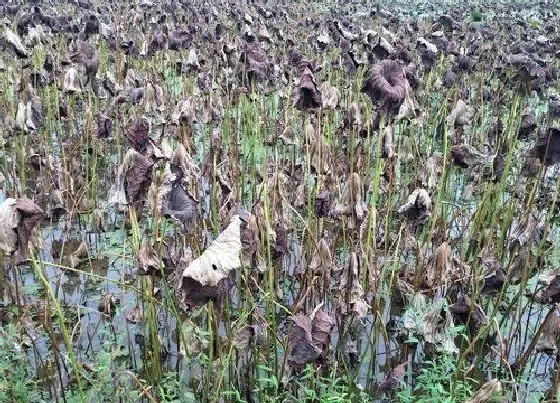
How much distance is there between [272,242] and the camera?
294 centimetres

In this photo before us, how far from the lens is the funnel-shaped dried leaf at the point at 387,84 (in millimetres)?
2604

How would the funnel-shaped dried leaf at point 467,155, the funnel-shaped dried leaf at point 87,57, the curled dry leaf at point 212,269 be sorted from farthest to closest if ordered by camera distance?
the funnel-shaped dried leaf at point 87,57 < the funnel-shaped dried leaf at point 467,155 < the curled dry leaf at point 212,269

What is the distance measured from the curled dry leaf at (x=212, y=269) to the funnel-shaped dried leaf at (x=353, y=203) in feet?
3.99

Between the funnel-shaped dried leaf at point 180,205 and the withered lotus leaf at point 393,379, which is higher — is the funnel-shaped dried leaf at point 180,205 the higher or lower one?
the higher one

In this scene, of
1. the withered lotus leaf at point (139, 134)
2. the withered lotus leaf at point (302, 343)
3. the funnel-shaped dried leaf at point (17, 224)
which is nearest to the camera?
the funnel-shaped dried leaf at point (17, 224)

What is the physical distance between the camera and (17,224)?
2.05m

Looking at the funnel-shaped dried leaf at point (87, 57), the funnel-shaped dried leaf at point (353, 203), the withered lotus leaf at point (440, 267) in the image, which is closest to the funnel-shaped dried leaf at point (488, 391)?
the withered lotus leaf at point (440, 267)

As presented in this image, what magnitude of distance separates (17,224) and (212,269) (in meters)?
0.70

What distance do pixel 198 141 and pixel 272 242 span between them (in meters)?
3.63

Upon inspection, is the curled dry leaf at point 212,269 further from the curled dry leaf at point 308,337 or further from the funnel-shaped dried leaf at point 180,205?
the curled dry leaf at point 308,337

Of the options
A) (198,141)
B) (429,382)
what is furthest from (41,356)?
(198,141)

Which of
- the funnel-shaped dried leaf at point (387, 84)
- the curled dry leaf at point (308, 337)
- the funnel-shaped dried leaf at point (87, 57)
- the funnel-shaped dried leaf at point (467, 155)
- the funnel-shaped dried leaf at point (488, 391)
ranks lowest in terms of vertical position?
the funnel-shaped dried leaf at point (488, 391)

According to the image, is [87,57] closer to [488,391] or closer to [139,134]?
[139,134]

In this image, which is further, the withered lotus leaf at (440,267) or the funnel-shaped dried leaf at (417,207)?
the withered lotus leaf at (440,267)
